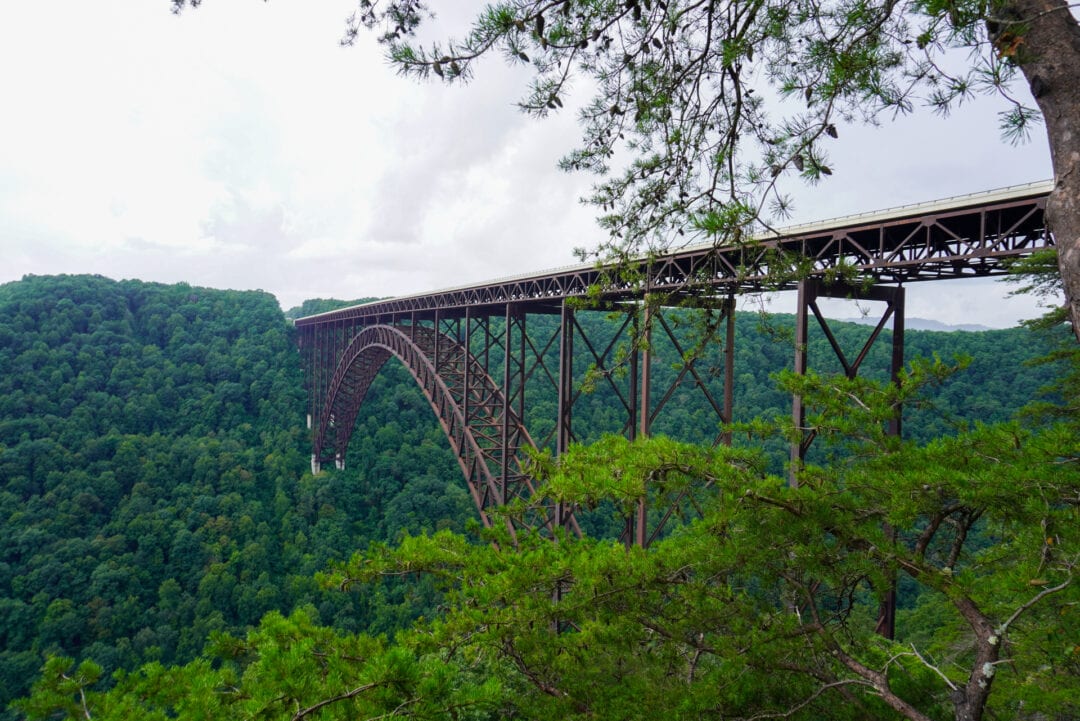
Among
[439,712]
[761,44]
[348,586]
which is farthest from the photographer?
[348,586]

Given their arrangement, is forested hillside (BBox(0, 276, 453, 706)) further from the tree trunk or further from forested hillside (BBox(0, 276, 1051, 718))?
the tree trunk

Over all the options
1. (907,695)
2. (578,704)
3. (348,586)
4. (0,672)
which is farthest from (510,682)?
(0,672)

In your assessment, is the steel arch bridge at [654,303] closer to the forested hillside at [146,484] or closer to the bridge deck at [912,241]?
the bridge deck at [912,241]

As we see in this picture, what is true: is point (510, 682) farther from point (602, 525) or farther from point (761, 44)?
point (602, 525)

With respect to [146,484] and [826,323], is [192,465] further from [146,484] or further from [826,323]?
[826,323]

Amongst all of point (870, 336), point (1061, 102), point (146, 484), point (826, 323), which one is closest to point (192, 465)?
point (146, 484)

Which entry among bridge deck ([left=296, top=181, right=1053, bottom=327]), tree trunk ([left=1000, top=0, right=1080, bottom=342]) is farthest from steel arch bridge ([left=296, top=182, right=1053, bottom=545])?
tree trunk ([left=1000, top=0, right=1080, bottom=342])
